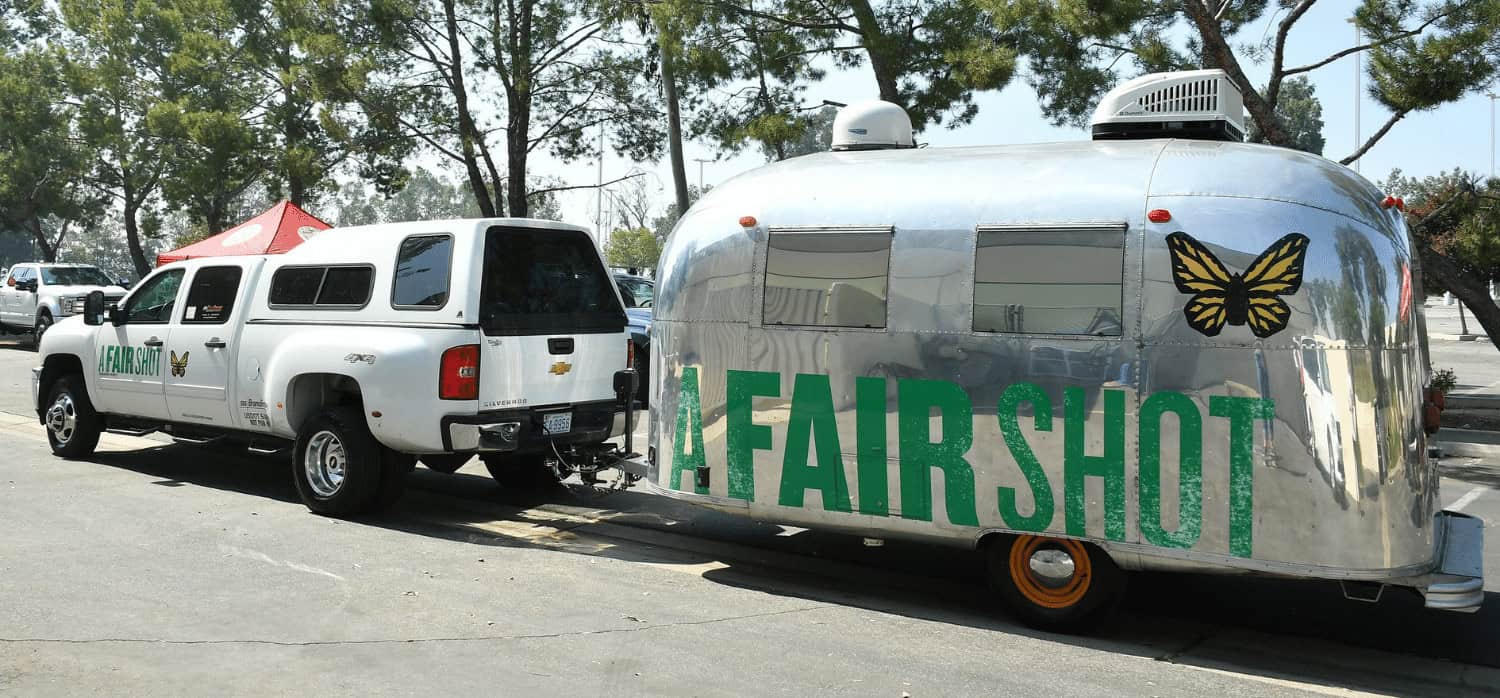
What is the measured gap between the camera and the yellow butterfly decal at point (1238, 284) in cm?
548

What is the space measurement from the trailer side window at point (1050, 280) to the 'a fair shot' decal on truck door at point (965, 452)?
32 cm

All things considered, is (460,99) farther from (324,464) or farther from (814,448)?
(814,448)

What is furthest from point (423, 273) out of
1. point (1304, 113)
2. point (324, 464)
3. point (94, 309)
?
point (1304, 113)

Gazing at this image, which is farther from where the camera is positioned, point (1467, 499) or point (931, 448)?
point (1467, 499)

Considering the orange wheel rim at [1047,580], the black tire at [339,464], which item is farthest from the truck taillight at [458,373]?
the orange wheel rim at [1047,580]

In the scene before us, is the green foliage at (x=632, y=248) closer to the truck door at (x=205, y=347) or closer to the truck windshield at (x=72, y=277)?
the truck windshield at (x=72, y=277)

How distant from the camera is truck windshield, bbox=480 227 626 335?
8.16 m

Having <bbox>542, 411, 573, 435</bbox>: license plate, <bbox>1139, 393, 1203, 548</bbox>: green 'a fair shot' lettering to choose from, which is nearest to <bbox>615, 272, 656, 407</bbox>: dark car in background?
<bbox>542, 411, 573, 435</bbox>: license plate

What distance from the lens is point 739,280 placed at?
22.3ft

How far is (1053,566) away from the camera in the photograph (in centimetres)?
612

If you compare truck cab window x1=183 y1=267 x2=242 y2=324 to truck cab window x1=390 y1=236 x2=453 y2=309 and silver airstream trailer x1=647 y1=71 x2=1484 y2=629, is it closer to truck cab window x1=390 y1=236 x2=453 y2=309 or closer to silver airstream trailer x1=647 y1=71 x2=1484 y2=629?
truck cab window x1=390 y1=236 x2=453 y2=309

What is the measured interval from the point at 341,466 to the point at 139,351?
2.81 metres

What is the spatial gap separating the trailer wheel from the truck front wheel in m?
4.40

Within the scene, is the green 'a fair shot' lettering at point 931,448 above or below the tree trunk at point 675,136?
below
